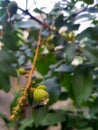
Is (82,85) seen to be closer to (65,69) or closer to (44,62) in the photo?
(65,69)

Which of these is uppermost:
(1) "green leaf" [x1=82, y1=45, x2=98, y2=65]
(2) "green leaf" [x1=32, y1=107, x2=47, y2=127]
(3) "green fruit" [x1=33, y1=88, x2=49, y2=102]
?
(1) "green leaf" [x1=82, y1=45, x2=98, y2=65]

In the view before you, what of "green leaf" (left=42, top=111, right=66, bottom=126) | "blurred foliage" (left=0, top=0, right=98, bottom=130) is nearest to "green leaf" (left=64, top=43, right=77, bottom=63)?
"blurred foliage" (left=0, top=0, right=98, bottom=130)

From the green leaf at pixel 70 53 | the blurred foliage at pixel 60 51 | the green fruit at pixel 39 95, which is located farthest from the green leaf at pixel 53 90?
the green fruit at pixel 39 95

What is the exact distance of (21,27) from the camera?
83cm

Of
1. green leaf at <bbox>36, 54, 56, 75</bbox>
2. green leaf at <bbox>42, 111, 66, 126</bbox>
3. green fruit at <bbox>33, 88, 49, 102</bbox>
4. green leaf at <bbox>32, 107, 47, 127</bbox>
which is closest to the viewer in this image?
green fruit at <bbox>33, 88, 49, 102</bbox>

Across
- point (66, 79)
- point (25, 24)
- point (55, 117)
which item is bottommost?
point (55, 117)

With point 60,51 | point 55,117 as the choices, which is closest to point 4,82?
point 60,51

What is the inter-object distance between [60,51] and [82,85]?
166mm

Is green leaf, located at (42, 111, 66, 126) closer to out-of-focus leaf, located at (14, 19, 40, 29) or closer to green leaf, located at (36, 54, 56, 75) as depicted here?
green leaf, located at (36, 54, 56, 75)

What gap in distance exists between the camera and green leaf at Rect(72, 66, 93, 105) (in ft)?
2.28

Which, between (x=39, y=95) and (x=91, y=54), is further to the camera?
(x=91, y=54)

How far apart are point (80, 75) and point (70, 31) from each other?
0.15 meters

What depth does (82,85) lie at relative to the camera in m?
0.70

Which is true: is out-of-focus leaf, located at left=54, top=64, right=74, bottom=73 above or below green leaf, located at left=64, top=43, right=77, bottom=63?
below
